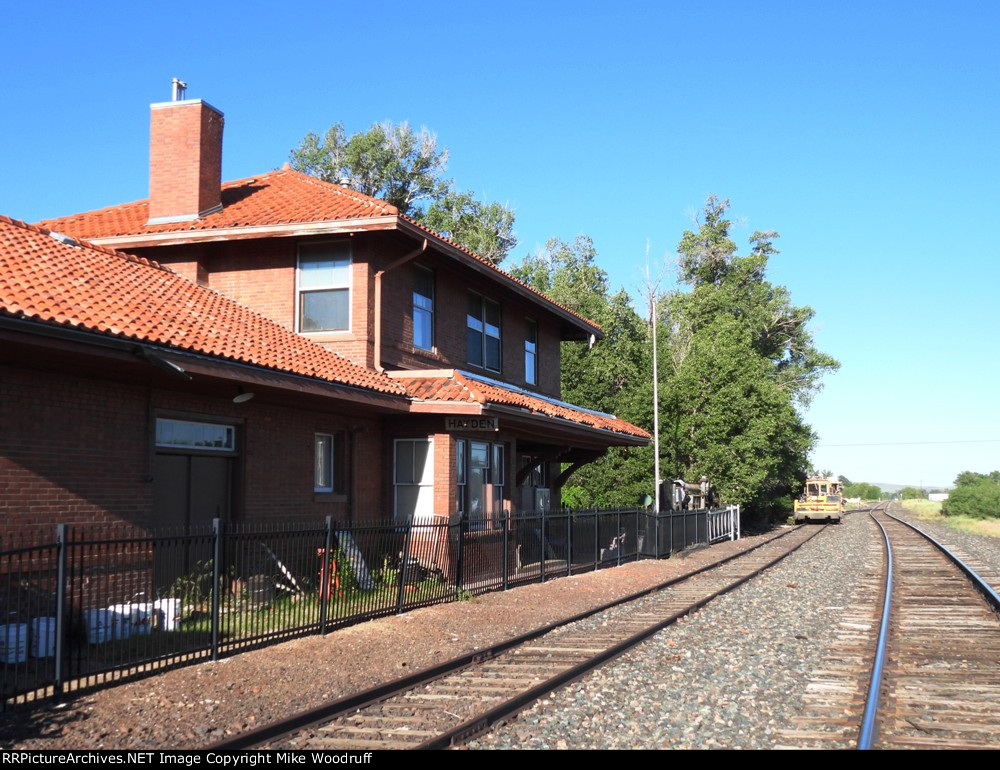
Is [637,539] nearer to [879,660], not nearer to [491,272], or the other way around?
[491,272]

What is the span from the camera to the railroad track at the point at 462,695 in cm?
684

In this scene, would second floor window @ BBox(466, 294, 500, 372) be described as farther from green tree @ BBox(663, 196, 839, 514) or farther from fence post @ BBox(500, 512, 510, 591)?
green tree @ BBox(663, 196, 839, 514)

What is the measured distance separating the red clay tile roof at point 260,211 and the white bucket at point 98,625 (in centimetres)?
867

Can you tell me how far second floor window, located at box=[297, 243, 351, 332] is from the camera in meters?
17.1

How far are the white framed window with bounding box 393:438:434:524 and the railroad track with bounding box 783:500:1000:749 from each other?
7.01 metres

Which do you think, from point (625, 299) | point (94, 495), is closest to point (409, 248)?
point (94, 495)

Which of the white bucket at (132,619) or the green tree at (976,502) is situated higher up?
the white bucket at (132,619)

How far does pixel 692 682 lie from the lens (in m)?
9.10

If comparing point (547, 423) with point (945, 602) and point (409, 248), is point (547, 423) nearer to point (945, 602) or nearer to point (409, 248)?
point (409, 248)

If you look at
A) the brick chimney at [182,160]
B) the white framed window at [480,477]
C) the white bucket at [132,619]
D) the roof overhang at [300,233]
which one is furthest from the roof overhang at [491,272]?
the white bucket at [132,619]

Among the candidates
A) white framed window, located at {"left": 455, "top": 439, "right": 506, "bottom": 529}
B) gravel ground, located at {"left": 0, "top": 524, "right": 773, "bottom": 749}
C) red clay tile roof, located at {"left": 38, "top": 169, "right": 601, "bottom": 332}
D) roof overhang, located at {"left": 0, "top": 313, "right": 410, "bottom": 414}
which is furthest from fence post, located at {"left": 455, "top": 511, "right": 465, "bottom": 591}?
red clay tile roof, located at {"left": 38, "top": 169, "right": 601, "bottom": 332}

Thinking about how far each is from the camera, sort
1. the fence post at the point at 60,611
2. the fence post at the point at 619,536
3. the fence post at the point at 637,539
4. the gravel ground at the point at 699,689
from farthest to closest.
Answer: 1. the fence post at the point at 637,539
2. the fence post at the point at 619,536
3. the fence post at the point at 60,611
4. the gravel ground at the point at 699,689

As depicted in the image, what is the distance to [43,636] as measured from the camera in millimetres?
8477

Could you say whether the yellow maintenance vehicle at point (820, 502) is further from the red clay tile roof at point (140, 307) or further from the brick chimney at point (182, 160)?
the brick chimney at point (182, 160)
